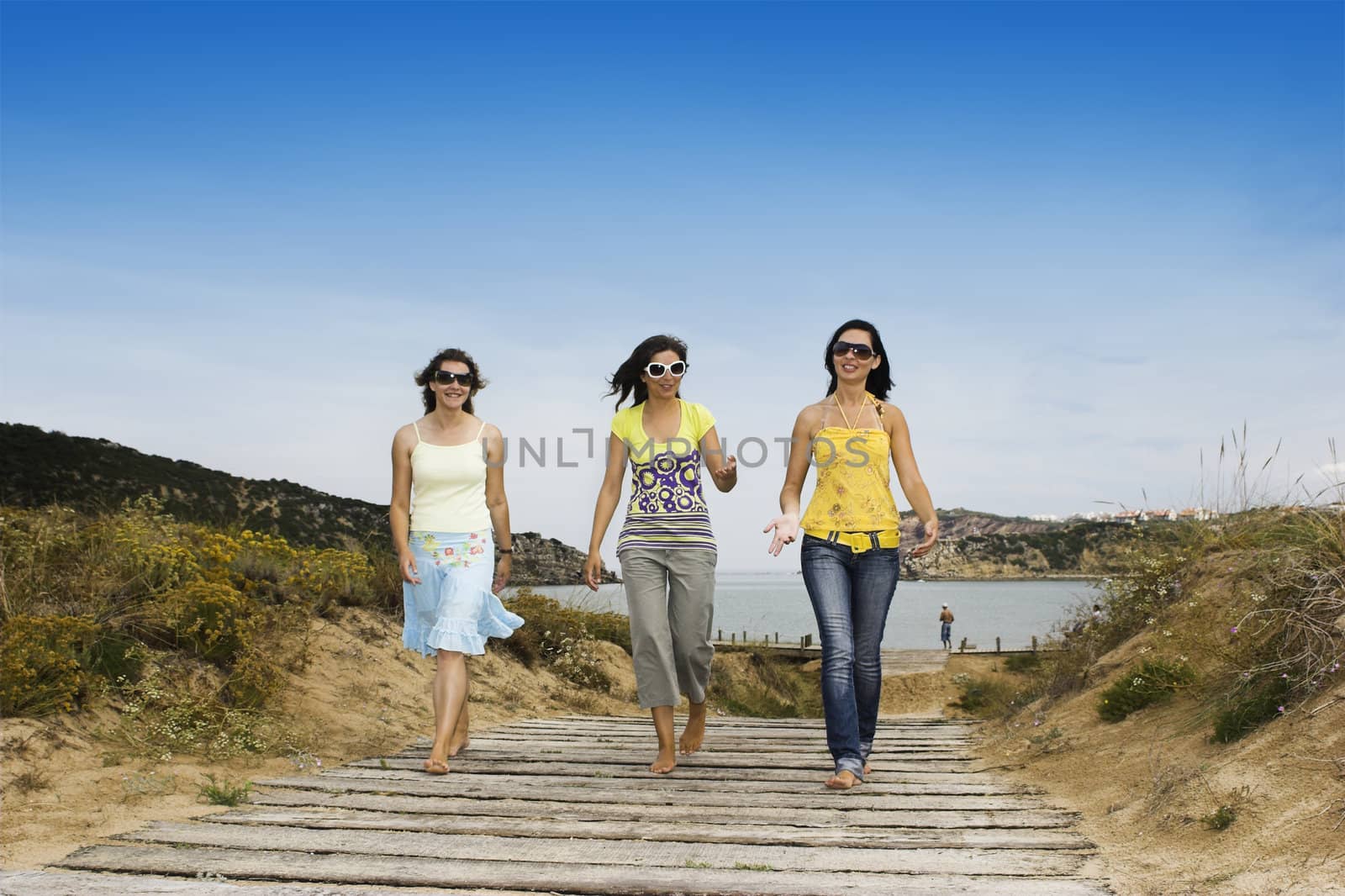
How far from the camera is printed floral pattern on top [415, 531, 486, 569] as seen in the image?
6055 mm

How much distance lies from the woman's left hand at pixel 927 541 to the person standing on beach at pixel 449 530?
92.7 inches

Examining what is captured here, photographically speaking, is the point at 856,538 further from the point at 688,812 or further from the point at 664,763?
the point at 664,763

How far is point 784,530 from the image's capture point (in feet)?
17.6

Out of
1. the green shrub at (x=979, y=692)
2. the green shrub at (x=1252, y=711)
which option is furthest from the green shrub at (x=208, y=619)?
the green shrub at (x=979, y=692)

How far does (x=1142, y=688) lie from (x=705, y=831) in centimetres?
383

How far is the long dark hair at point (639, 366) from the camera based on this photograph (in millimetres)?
5996

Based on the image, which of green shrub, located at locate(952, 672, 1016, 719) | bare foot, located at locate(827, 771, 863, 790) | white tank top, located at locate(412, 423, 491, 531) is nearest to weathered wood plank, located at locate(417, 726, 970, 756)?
bare foot, located at locate(827, 771, 863, 790)

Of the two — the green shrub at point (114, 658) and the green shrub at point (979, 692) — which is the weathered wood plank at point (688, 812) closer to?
the green shrub at point (114, 658)

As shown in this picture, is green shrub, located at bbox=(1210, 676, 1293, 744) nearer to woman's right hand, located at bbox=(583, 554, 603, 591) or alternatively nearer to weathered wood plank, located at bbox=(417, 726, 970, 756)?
weathered wood plank, located at bbox=(417, 726, 970, 756)

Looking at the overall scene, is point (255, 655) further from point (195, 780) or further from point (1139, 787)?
point (1139, 787)

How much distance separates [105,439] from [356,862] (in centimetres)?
3768

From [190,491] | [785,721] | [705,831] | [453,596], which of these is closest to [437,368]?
[453,596]

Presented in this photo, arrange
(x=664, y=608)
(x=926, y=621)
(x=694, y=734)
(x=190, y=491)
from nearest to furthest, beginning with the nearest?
1. (x=664, y=608)
2. (x=694, y=734)
3. (x=190, y=491)
4. (x=926, y=621)

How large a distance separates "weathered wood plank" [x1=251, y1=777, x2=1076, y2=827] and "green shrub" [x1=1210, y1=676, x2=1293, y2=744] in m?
1.08
